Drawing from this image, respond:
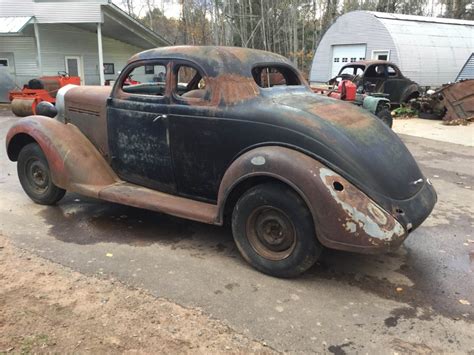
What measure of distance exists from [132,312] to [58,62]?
20079 mm

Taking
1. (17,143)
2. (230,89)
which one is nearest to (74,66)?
(17,143)

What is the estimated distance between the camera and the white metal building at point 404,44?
→ 20.2 m

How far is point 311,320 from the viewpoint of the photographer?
3303 millimetres

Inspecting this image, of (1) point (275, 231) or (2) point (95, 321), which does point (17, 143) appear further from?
(1) point (275, 231)

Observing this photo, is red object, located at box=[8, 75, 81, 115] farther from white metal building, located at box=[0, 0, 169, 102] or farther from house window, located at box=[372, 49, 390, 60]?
house window, located at box=[372, 49, 390, 60]

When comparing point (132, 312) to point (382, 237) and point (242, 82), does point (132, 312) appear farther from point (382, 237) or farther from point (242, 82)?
point (242, 82)

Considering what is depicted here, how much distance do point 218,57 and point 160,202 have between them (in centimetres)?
157

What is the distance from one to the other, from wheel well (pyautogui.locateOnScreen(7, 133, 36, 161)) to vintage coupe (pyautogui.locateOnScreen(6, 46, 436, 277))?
0.19m

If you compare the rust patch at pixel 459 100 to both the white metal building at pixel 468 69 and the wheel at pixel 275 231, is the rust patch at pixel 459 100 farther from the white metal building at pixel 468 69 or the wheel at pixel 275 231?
the wheel at pixel 275 231

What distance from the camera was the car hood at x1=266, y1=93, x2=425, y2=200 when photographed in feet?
12.0

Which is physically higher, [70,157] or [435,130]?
[70,157]

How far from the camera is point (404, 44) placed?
2020cm

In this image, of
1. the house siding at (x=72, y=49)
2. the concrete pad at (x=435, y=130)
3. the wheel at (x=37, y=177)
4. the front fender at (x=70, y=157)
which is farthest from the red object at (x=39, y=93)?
the concrete pad at (x=435, y=130)

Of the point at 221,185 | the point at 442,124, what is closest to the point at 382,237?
the point at 221,185
